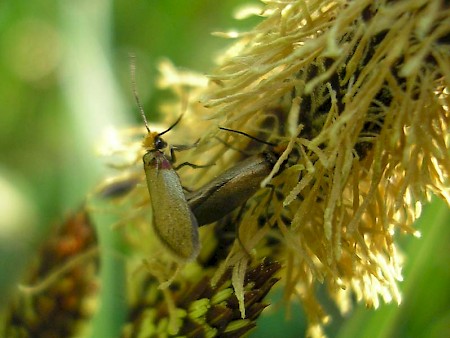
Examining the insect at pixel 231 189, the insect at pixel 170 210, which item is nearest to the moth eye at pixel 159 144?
the insect at pixel 170 210

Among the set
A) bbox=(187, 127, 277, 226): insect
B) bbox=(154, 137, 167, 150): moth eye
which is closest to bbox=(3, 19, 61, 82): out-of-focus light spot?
bbox=(154, 137, 167, 150): moth eye

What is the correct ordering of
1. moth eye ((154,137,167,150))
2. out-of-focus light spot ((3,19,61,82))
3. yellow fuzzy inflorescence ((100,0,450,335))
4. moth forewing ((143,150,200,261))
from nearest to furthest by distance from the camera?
yellow fuzzy inflorescence ((100,0,450,335))
moth forewing ((143,150,200,261))
moth eye ((154,137,167,150))
out-of-focus light spot ((3,19,61,82))

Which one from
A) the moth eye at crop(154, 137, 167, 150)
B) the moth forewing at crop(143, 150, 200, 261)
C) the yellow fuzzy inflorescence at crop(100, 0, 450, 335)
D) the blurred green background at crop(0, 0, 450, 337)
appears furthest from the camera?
the blurred green background at crop(0, 0, 450, 337)

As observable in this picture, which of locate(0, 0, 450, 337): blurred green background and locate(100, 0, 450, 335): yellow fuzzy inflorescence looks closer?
locate(100, 0, 450, 335): yellow fuzzy inflorescence

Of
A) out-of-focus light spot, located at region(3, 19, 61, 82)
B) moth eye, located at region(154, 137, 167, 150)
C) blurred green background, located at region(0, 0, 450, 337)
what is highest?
out-of-focus light spot, located at region(3, 19, 61, 82)

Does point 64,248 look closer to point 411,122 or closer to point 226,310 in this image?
point 226,310

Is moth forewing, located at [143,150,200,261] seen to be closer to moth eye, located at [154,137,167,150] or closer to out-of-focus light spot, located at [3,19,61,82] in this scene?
moth eye, located at [154,137,167,150]

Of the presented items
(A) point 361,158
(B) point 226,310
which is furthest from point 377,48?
(B) point 226,310
